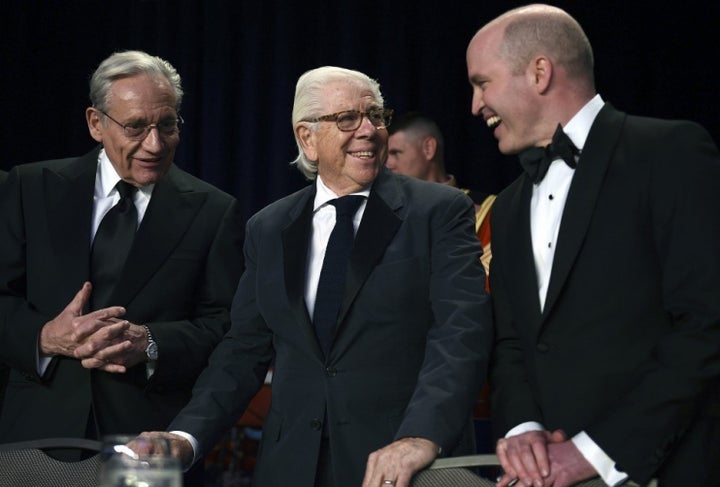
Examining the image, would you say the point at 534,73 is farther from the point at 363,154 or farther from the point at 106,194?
the point at 106,194

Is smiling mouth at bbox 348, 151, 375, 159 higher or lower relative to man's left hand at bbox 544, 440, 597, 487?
higher

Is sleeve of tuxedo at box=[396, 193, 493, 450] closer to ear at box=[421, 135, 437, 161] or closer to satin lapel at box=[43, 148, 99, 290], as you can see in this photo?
satin lapel at box=[43, 148, 99, 290]

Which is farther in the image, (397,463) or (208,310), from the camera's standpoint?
(208,310)

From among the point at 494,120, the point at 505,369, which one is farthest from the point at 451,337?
the point at 494,120

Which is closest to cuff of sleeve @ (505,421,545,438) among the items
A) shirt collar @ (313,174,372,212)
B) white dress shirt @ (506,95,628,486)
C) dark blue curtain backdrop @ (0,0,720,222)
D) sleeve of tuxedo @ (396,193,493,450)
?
white dress shirt @ (506,95,628,486)

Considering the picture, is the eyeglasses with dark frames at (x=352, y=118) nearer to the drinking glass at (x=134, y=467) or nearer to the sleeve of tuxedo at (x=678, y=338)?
the sleeve of tuxedo at (x=678, y=338)

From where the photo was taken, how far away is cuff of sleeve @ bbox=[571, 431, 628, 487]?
5.82 ft

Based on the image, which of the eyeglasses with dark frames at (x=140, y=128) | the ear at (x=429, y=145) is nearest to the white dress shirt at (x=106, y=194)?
the eyeglasses with dark frames at (x=140, y=128)

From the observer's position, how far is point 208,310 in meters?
2.70

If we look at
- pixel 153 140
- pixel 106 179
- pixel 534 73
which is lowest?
pixel 106 179

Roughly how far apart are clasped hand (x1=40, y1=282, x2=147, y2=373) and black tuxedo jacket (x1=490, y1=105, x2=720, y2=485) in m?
0.85

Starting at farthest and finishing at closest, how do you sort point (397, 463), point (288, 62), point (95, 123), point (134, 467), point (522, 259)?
point (288, 62) < point (95, 123) < point (522, 259) < point (397, 463) < point (134, 467)

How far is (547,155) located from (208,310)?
1.02m

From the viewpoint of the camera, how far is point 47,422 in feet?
8.27
